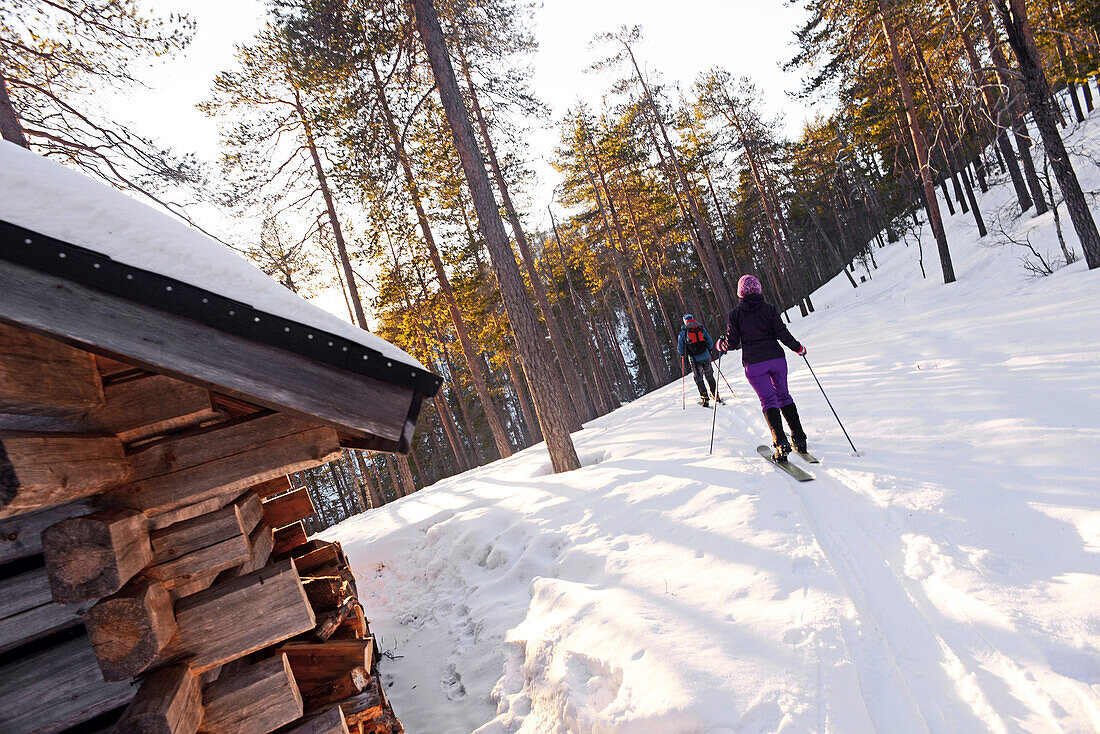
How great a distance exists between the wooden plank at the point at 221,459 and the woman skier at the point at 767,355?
4844mm

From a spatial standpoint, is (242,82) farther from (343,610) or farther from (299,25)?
(343,610)

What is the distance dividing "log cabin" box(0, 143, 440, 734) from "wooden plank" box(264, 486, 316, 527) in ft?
4.54

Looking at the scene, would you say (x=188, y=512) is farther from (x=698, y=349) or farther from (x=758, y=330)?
(x=698, y=349)

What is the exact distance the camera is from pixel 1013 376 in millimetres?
6074

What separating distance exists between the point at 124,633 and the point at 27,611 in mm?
596

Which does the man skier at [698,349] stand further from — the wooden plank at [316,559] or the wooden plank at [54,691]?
the wooden plank at [54,691]

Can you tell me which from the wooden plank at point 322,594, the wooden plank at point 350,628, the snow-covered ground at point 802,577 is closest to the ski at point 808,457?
the snow-covered ground at point 802,577

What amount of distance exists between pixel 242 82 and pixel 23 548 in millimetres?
13476

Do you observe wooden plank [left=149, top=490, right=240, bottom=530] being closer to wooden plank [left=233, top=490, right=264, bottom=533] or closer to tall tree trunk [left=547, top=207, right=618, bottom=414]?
wooden plank [left=233, top=490, right=264, bottom=533]

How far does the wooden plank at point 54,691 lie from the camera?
2033 mm

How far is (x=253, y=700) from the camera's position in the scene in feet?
7.28

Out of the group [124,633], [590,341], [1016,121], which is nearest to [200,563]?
[124,633]

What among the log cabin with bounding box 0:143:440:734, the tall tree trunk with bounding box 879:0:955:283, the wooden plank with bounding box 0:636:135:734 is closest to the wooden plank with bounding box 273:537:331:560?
the log cabin with bounding box 0:143:440:734

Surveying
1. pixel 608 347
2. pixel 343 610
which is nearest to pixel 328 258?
pixel 343 610
